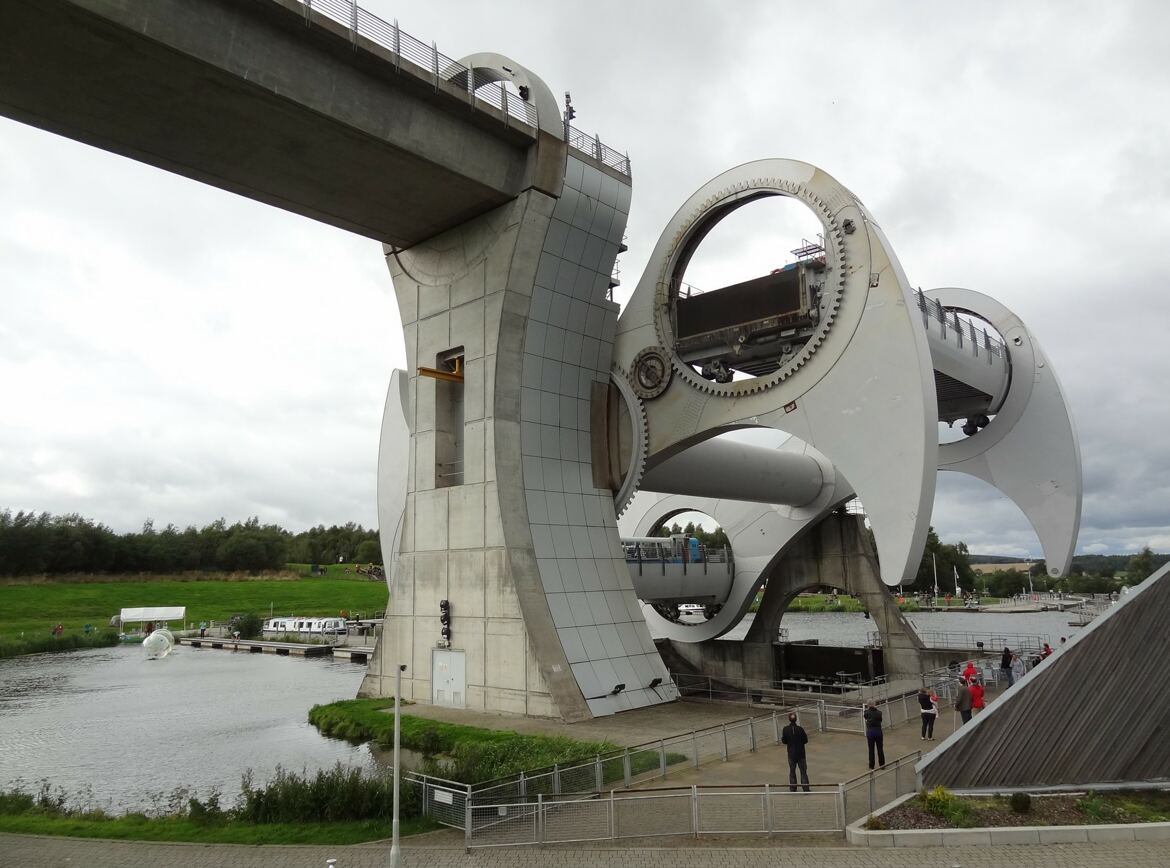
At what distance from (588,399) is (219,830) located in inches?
647

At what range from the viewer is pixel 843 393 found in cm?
2264

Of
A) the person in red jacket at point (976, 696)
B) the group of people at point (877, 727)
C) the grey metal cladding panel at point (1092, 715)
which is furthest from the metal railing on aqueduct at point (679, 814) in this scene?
the person in red jacket at point (976, 696)

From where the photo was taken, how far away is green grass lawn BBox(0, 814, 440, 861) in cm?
1223

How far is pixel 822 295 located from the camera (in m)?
23.4

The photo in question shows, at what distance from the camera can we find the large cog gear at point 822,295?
2298 cm

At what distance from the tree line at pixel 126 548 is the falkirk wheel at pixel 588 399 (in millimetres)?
67948

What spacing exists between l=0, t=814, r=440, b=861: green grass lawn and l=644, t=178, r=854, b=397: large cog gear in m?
16.0

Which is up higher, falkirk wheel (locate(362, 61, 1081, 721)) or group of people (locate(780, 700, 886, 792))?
falkirk wheel (locate(362, 61, 1081, 721))

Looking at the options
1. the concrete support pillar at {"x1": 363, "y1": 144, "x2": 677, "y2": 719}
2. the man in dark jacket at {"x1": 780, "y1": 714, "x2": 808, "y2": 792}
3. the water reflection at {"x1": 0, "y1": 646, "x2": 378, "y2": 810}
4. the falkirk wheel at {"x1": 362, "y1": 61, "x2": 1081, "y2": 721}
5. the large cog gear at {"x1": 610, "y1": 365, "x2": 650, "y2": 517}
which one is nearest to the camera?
the man in dark jacket at {"x1": 780, "y1": 714, "x2": 808, "y2": 792}

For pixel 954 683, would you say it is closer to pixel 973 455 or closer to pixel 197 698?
pixel 973 455

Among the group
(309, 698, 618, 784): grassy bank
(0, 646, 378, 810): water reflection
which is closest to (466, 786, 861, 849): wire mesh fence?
(309, 698, 618, 784): grassy bank

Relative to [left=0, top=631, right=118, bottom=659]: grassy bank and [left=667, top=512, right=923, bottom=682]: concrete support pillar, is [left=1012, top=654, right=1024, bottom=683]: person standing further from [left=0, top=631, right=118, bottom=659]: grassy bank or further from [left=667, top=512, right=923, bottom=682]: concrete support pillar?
[left=0, top=631, right=118, bottom=659]: grassy bank

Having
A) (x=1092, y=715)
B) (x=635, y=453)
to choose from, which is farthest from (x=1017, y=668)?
(x=1092, y=715)

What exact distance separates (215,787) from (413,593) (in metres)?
8.57
